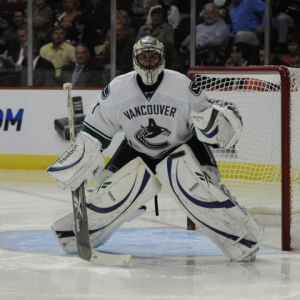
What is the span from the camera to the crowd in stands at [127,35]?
6938 mm

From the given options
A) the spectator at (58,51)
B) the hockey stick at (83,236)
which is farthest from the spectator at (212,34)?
the hockey stick at (83,236)

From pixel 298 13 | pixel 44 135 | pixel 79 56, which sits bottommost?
pixel 44 135

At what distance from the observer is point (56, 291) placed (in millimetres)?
2799

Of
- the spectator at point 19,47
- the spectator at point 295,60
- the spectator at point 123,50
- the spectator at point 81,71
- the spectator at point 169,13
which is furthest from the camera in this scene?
the spectator at point 19,47

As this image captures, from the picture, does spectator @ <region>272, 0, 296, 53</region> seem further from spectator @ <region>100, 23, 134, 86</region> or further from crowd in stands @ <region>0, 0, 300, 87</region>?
spectator @ <region>100, 23, 134, 86</region>

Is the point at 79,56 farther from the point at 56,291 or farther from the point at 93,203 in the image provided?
the point at 56,291

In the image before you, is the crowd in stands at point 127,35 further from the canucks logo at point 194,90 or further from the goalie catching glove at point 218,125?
the goalie catching glove at point 218,125

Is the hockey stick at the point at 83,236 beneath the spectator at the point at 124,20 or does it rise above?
beneath

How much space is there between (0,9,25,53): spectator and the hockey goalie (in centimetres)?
435

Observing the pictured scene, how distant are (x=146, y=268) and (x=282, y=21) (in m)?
4.11

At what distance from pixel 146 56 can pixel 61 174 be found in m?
0.62

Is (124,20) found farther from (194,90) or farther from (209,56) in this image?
(194,90)

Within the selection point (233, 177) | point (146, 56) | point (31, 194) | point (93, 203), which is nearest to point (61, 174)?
point (93, 203)

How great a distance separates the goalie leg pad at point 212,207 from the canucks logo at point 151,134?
0.33 feet
